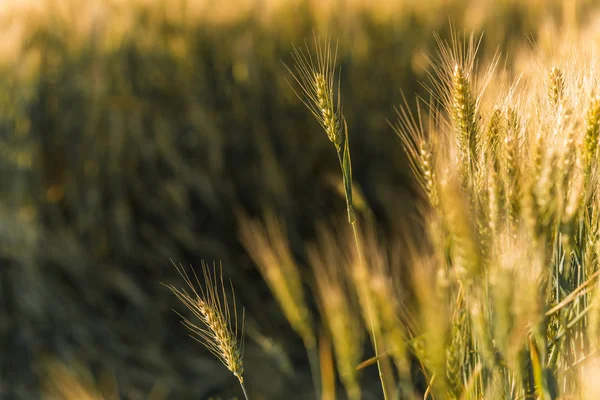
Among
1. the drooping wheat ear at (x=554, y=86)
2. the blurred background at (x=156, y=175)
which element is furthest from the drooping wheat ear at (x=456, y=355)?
the blurred background at (x=156, y=175)

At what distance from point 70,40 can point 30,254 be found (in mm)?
Answer: 875

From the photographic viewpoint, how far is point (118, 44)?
2.69 meters

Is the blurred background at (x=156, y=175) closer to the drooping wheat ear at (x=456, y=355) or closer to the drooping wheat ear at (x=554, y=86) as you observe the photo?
the drooping wheat ear at (x=554, y=86)

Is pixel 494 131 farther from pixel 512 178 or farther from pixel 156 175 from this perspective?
pixel 156 175

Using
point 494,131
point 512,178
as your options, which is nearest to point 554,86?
point 494,131

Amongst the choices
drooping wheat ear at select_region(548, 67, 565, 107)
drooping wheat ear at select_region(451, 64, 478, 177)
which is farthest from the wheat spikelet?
drooping wheat ear at select_region(548, 67, 565, 107)

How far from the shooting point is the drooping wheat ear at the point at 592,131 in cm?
80

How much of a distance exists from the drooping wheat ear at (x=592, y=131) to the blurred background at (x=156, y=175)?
5.94 ft

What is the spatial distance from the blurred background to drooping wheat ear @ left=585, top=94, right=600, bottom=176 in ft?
5.94

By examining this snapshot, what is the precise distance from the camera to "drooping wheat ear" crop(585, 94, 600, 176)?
80 centimetres

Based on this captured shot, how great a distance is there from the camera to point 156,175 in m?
2.69

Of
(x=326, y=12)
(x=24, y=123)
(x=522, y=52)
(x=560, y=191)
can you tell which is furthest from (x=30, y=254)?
(x=560, y=191)

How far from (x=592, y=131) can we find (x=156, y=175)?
2103 mm

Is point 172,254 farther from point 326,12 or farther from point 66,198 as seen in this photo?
point 326,12
